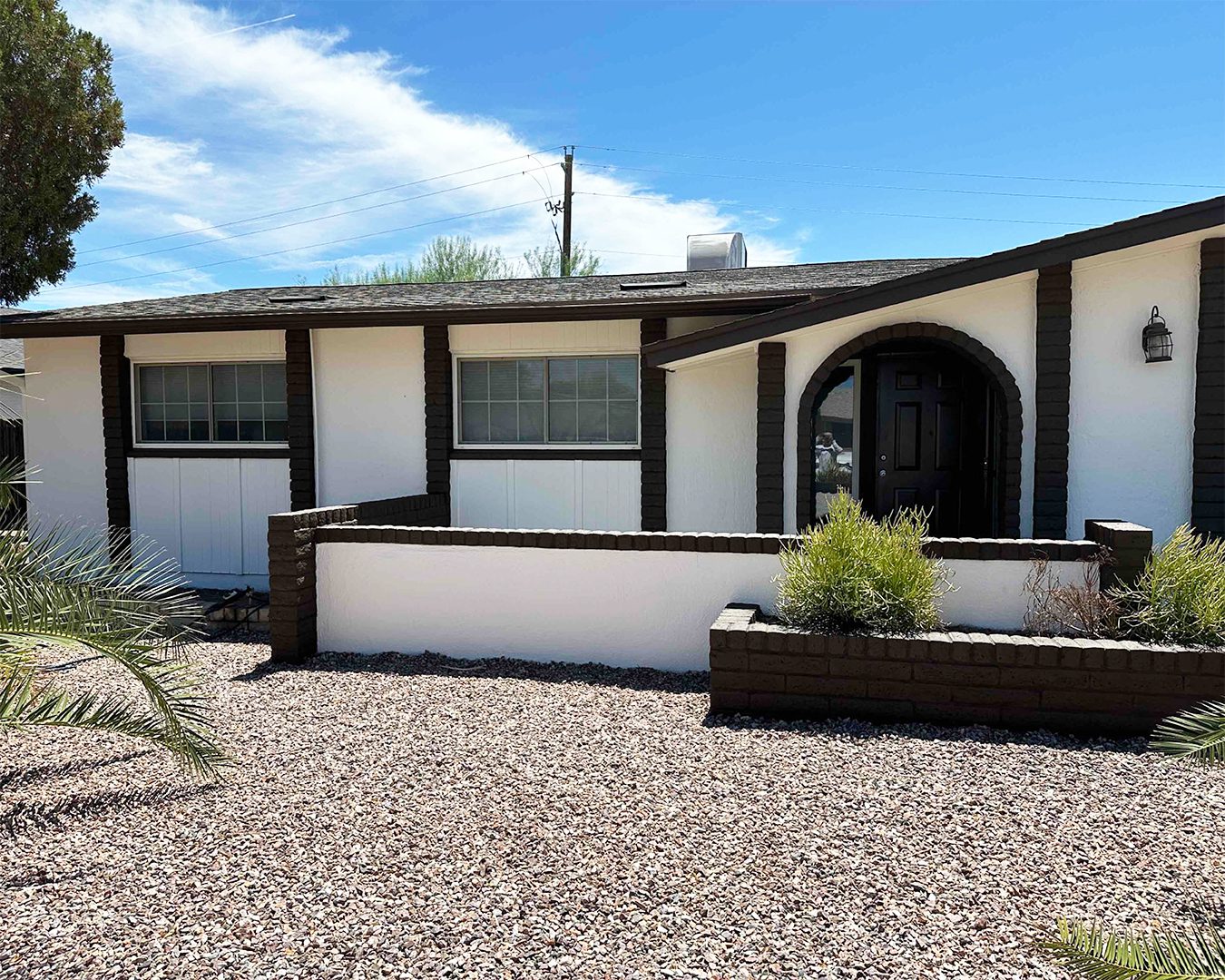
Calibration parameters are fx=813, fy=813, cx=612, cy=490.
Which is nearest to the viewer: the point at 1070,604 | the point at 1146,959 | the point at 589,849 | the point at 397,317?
the point at 1146,959

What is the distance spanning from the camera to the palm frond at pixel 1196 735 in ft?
10.3

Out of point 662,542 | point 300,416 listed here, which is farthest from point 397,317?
point 662,542

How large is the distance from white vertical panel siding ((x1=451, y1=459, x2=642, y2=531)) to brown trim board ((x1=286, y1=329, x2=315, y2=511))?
5.76 ft

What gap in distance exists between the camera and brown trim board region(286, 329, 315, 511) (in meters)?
9.52

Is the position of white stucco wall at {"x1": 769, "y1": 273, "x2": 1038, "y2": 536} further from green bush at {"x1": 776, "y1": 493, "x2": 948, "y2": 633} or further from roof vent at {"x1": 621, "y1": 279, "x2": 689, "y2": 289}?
roof vent at {"x1": 621, "y1": 279, "x2": 689, "y2": 289}

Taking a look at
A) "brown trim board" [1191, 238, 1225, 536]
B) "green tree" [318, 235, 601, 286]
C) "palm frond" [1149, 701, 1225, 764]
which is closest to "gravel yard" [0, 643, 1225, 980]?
"palm frond" [1149, 701, 1225, 764]

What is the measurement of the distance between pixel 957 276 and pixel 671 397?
10.1 feet

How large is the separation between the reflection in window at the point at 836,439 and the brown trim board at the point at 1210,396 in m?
3.01

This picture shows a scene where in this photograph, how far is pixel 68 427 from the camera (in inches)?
408

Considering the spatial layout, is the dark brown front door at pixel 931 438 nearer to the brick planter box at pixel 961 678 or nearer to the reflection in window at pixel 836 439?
the reflection in window at pixel 836 439

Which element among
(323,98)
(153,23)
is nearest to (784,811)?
(153,23)

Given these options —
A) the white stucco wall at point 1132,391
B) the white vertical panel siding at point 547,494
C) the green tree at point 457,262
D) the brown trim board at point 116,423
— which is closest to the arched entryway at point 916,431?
the white stucco wall at point 1132,391

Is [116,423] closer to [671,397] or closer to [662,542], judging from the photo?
[671,397]

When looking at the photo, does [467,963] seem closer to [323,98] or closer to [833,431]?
[833,431]
